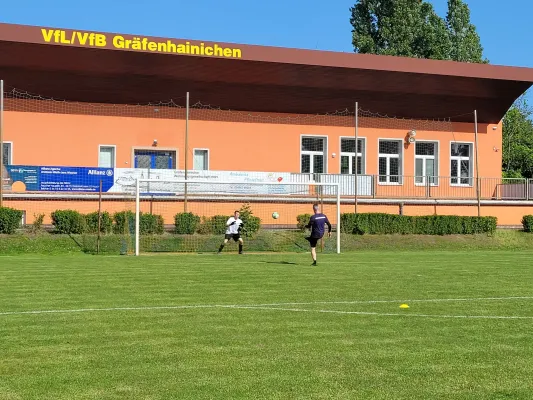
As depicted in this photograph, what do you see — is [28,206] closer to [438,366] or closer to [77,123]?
[77,123]

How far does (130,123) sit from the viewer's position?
117ft

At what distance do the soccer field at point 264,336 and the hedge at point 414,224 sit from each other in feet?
46.8

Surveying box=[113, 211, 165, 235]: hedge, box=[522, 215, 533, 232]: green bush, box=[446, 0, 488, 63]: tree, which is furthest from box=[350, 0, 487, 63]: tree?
box=[113, 211, 165, 235]: hedge

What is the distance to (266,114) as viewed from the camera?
125ft

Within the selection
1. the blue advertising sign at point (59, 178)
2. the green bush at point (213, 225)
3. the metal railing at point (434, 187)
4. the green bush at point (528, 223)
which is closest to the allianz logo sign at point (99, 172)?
the blue advertising sign at point (59, 178)

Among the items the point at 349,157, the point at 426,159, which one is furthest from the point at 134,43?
the point at 426,159

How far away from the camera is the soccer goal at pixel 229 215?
96.9ft

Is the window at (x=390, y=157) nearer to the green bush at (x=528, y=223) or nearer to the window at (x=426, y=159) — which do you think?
the window at (x=426, y=159)

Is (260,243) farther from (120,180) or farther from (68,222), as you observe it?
(68,222)

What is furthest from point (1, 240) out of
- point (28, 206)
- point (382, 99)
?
point (382, 99)

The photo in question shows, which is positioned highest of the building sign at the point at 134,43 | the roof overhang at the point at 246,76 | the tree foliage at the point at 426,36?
the tree foliage at the point at 426,36

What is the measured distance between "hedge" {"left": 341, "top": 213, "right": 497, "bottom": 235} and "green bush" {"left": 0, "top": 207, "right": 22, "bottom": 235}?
1361 centimetres

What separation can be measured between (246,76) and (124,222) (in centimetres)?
995

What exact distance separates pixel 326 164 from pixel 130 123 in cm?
1033
